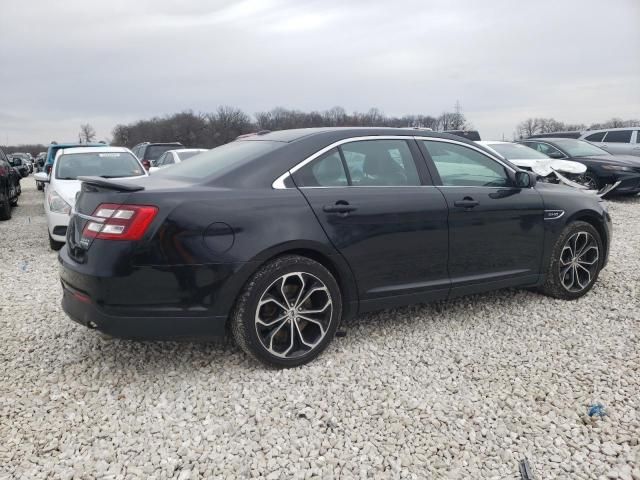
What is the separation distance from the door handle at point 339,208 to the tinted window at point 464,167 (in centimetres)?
94

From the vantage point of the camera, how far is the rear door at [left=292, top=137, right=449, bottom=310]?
3.37 meters

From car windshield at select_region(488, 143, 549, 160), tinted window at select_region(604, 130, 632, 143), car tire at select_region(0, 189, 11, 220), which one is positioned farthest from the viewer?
tinted window at select_region(604, 130, 632, 143)

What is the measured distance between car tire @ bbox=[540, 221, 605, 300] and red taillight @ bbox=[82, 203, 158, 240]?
11.4 ft

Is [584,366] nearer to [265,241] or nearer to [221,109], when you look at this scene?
[265,241]

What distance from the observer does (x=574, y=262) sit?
4.62 m

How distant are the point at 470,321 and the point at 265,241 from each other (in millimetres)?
2019

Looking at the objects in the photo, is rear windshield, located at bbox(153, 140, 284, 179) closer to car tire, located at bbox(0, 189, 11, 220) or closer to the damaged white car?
the damaged white car

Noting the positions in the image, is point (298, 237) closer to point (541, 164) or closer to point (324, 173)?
point (324, 173)

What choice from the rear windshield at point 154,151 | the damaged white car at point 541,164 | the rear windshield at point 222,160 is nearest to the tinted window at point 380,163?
the rear windshield at point 222,160

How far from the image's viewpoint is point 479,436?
263 cm

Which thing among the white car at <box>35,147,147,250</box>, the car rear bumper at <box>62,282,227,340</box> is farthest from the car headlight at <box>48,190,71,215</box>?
the car rear bumper at <box>62,282,227,340</box>

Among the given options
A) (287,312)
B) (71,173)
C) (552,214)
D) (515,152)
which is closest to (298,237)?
(287,312)

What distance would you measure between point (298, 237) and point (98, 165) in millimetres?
6502

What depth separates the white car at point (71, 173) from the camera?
6.79 meters
